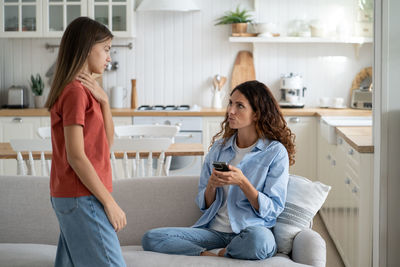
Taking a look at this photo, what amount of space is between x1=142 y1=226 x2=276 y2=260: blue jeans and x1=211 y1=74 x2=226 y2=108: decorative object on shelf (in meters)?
3.19

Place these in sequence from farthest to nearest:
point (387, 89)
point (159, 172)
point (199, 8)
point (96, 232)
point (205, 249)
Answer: point (199, 8)
point (159, 172)
point (387, 89)
point (205, 249)
point (96, 232)

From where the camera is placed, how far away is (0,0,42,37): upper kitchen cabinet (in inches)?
213

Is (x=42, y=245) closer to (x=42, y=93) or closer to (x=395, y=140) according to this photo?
(x=395, y=140)

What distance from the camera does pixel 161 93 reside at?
5.82m

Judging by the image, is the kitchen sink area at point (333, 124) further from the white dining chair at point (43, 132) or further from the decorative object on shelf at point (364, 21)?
the white dining chair at point (43, 132)

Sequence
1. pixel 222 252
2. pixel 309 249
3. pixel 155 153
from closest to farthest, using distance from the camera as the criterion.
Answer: pixel 309 249
pixel 222 252
pixel 155 153

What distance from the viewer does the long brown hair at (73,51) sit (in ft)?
6.02

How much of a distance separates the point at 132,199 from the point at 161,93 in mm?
3129

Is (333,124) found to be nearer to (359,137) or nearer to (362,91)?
(359,137)

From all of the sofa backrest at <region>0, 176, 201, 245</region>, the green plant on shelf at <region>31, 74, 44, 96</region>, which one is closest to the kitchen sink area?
the sofa backrest at <region>0, 176, 201, 245</region>

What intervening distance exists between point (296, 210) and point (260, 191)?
0.60ft

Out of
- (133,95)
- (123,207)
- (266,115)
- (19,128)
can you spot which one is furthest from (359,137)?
(19,128)

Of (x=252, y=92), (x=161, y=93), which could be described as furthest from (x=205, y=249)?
(x=161, y=93)

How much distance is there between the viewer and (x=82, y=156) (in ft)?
5.81
